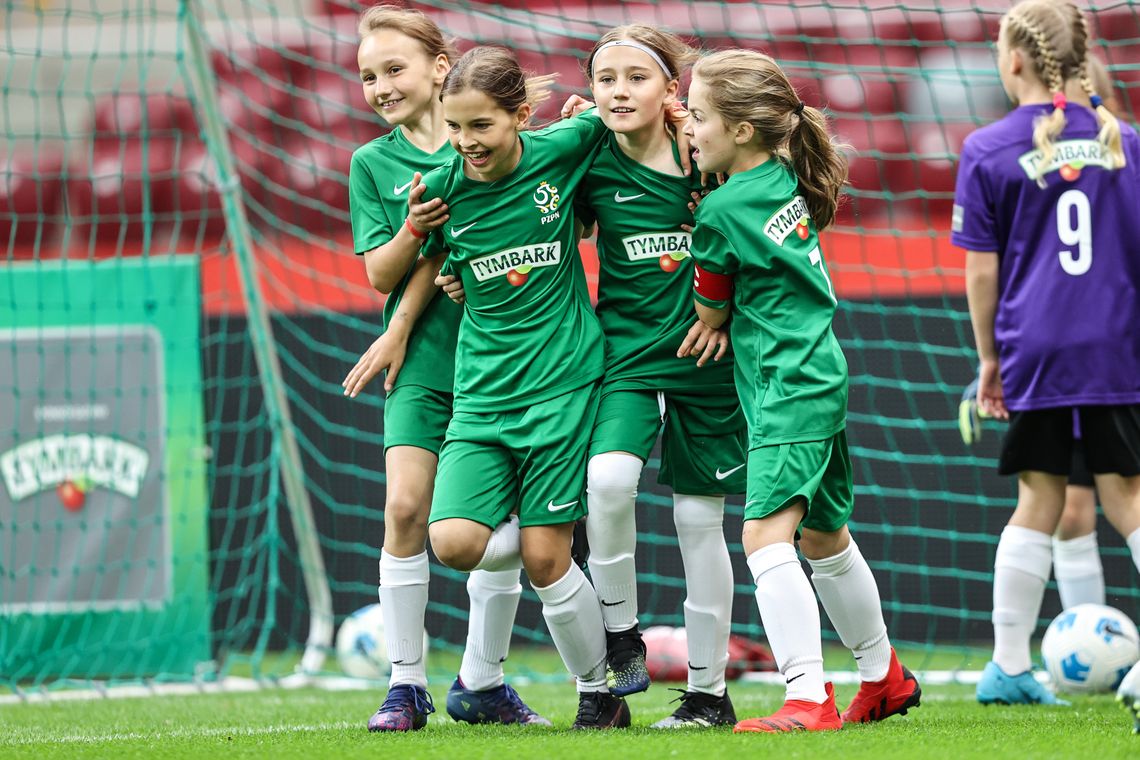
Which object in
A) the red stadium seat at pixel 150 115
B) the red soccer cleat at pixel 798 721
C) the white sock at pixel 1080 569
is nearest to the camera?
the red soccer cleat at pixel 798 721

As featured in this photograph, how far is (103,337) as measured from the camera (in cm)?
576

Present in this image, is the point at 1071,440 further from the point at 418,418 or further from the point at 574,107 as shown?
the point at 418,418

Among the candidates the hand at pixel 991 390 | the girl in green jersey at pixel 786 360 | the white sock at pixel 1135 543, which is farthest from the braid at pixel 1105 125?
the white sock at pixel 1135 543

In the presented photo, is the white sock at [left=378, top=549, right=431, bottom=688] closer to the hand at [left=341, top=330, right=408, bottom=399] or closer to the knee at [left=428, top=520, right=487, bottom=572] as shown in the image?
the knee at [left=428, top=520, right=487, bottom=572]

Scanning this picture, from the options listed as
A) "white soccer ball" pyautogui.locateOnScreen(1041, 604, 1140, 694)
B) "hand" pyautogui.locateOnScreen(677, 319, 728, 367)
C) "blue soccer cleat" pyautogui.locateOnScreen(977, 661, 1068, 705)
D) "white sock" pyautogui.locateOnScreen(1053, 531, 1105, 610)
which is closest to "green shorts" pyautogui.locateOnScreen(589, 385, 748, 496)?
"hand" pyautogui.locateOnScreen(677, 319, 728, 367)

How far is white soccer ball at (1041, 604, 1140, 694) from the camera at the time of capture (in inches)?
160

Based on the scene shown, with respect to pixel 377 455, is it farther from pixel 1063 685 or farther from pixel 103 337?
pixel 1063 685

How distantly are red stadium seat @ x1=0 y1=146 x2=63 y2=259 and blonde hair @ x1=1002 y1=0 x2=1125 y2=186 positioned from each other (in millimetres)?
5365

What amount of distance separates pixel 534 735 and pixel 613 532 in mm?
499

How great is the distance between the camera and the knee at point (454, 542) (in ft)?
10.5

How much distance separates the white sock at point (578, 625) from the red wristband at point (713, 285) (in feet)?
2.37

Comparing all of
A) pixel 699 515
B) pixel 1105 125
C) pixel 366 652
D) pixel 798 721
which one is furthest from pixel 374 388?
pixel 798 721

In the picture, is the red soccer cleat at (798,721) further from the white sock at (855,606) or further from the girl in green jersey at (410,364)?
the girl in green jersey at (410,364)

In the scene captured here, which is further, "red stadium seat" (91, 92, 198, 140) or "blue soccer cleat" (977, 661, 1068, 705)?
"red stadium seat" (91, 92, 198, 140)
